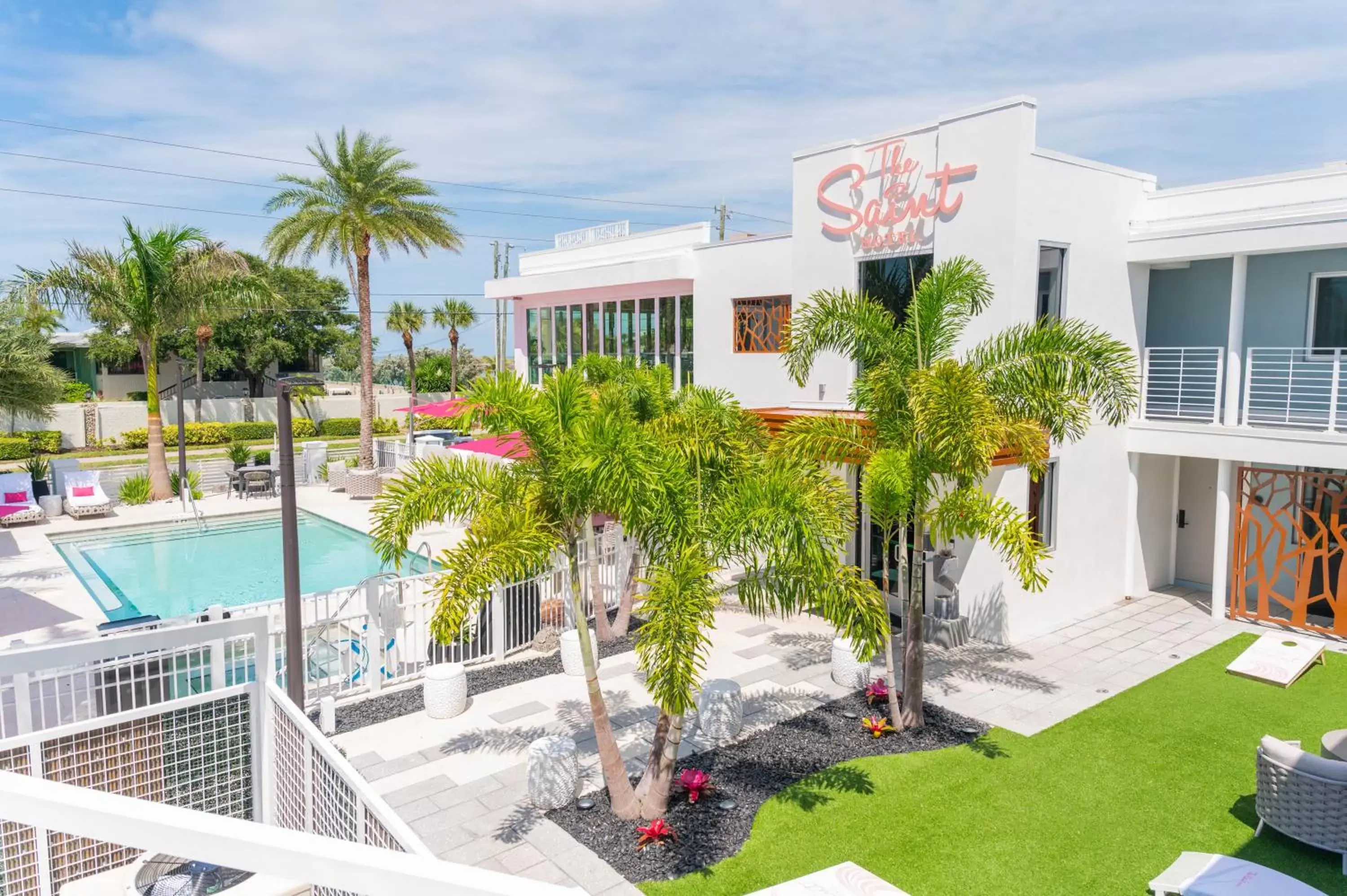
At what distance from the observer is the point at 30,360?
52.4 ft

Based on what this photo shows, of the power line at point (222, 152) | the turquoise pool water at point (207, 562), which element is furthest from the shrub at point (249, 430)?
the turquoise pool water at point (207, 562)

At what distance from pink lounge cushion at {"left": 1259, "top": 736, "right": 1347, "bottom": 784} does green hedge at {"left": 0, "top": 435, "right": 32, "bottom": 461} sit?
4197 cm

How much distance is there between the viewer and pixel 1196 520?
53.5 ft

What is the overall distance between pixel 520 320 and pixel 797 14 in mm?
13888

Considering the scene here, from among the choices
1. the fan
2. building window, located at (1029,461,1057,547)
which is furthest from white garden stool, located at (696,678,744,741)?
building window, located at (1029,461,1057,547)

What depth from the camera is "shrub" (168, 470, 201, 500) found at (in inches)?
1015

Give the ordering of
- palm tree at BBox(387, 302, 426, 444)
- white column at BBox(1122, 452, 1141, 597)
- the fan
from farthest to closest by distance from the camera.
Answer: palm tree at BBox(387, 302, 426, 444) < white column at BBox(1122, 452, 1141, 597) < the fan

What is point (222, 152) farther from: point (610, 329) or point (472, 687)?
point (472, 687)

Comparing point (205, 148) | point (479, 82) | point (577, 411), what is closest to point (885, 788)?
point (577, 411)

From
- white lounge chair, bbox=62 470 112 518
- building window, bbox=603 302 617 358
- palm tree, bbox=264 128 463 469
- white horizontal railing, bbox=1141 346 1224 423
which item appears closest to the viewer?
white horizontal railing, bbox=1141 346 1224 423

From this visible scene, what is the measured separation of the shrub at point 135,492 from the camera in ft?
81.8

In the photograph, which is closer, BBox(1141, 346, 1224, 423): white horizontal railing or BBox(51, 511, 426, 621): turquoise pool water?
BBox(1141, 346, 1224, 423): white horizontal railing

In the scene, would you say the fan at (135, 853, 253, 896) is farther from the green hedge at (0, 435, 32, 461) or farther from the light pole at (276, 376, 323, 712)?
the green hedge at (0, 435, 32, 461)

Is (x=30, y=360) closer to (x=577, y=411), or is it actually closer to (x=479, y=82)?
(x=479, y=82)
